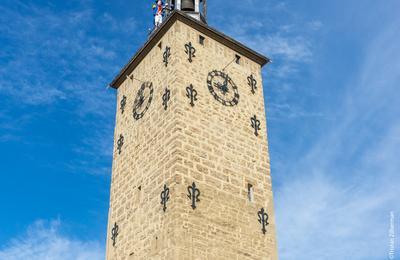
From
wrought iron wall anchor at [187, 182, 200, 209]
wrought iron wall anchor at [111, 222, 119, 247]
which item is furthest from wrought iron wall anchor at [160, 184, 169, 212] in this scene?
wrought iron wall anchor at [111, 222, 119, 247]

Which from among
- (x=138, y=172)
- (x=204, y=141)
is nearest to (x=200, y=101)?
(x=204, y=141)

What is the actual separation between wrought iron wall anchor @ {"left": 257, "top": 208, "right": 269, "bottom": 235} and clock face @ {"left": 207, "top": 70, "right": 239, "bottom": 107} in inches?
165

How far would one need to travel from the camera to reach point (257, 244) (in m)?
17.9

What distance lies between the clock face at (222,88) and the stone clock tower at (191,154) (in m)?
0.05

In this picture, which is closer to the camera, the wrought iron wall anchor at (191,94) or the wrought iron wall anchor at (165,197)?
the wrought iron wall anchor at (165,197)

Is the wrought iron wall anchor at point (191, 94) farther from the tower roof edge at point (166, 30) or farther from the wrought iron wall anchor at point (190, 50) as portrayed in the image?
the tower roof edge at point (166, 30)

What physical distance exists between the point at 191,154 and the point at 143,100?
420cm

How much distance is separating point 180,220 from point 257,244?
3.13 metres

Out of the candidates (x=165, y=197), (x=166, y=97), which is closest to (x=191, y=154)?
(x=165, y=197)

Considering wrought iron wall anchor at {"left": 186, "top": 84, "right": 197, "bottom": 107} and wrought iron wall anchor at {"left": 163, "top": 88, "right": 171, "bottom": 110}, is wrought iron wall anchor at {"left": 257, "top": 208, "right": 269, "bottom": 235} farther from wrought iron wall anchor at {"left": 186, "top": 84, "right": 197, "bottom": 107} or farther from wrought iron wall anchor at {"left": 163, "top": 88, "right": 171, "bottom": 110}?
wrought iron wall anchor at {"left": 163, "top": 88, "right": 171, "bottom": 110}

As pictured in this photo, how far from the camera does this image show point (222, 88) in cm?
2050

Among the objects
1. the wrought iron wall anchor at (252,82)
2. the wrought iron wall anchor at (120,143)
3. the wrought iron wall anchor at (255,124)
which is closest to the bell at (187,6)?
the wrought iron wall anchor at (252,82)

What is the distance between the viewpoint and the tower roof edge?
2077cm

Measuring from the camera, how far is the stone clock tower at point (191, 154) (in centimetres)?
1692
